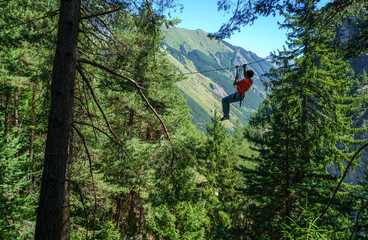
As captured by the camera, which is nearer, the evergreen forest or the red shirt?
the evergreen forest

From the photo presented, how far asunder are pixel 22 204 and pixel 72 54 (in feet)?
27.1

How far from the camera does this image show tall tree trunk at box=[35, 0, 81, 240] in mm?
2318

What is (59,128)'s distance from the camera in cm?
242

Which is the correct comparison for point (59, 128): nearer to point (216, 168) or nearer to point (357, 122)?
point (216, 168)

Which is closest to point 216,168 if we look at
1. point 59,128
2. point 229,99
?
point 229,99

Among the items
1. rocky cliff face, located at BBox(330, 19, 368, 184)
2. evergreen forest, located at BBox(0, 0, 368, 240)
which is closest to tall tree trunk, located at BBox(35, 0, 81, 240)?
evergreen forest, located at BBox(0, 0, 368, 240)

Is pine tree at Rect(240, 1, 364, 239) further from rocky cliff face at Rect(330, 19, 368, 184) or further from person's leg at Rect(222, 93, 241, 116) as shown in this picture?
person's leg at Rect(222, 93, 241, 116)

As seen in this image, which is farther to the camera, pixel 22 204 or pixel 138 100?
pixel 138 100

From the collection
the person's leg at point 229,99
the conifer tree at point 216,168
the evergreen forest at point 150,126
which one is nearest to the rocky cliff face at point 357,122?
the evergreen forest at point 150,126

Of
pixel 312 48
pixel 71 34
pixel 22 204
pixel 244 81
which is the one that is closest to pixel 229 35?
pixel 244 81

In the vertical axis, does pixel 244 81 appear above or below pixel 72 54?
above

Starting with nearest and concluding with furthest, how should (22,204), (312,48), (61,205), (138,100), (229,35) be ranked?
(61,205) → (229,35) → (22,204) → (312,48) → (138,100)

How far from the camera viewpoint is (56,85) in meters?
2.45

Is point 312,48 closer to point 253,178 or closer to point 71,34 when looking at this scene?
point 253,178
